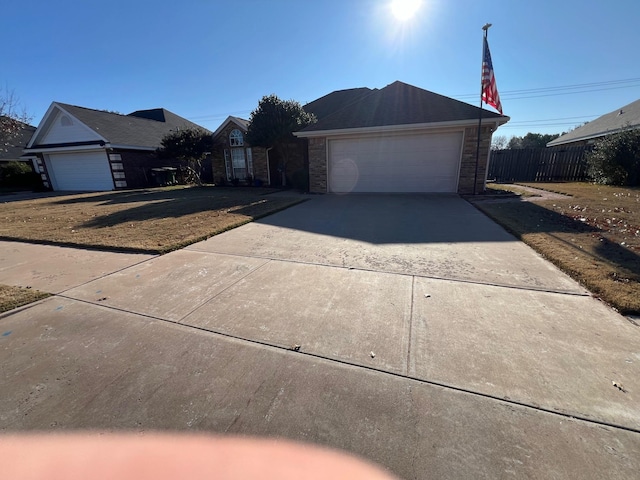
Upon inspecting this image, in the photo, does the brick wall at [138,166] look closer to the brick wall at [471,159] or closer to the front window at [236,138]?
the front window at [236,138]

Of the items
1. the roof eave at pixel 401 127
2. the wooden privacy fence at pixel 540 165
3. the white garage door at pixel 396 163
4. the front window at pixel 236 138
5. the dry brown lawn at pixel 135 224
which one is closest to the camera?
the dry brown lawn at pixel 135 224

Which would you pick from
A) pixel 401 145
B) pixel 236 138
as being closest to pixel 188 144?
pixel 236 138

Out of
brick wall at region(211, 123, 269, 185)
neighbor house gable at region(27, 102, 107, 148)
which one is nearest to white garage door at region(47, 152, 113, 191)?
neighbor house gable at region(27, 102, 107, 148)

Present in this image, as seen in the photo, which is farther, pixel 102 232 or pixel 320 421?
pixel 102 232

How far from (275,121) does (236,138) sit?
12.5ft

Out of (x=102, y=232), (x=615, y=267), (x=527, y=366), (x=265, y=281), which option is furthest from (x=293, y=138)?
(x=527, y=366)

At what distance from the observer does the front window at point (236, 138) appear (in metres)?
16.4

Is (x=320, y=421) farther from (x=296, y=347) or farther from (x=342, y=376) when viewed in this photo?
(x=296, y=347)

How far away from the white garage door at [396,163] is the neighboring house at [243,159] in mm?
4261

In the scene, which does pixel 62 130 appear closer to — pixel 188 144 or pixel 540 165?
pixel 188 144

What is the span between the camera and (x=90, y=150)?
1775 cm

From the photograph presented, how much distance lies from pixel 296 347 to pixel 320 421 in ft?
2.43

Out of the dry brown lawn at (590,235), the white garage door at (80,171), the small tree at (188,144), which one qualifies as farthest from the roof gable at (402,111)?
the white garage door at (80,171)

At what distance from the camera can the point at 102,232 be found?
6.62 meters
